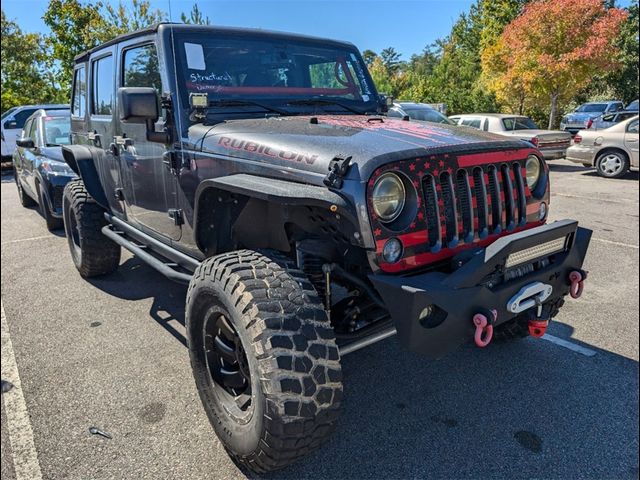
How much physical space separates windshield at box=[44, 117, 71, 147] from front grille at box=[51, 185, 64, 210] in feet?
4.27

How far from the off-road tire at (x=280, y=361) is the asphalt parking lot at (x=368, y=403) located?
1.06ft

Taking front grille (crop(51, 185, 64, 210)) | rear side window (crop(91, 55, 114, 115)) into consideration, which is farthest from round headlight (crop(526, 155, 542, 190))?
front grille (crop(51, 185, 64, 210))

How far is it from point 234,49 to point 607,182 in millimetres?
9180

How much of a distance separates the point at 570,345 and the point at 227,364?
A: 2.44 metres

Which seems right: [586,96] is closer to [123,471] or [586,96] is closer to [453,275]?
[453,275]

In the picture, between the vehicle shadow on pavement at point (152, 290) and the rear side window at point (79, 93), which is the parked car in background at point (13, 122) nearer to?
the rear side window at point (79, 93)

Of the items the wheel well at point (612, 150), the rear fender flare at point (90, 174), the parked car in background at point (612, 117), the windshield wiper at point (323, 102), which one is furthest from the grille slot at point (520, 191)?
the wheel well at point (612, 150)

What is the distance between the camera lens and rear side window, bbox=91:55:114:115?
154 inches

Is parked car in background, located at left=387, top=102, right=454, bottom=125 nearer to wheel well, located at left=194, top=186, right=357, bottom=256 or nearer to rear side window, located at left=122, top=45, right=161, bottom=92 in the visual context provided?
rear side window, located at left=122, top=45, right=161, bottom=92

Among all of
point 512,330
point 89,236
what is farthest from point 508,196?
point 89,236

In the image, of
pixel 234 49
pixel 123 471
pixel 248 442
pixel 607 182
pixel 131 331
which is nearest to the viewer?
pixel 248 442

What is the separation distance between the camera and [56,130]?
7469mm

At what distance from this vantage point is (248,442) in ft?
7.09

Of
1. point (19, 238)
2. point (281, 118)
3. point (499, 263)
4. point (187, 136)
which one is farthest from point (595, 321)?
point (19, 238)
